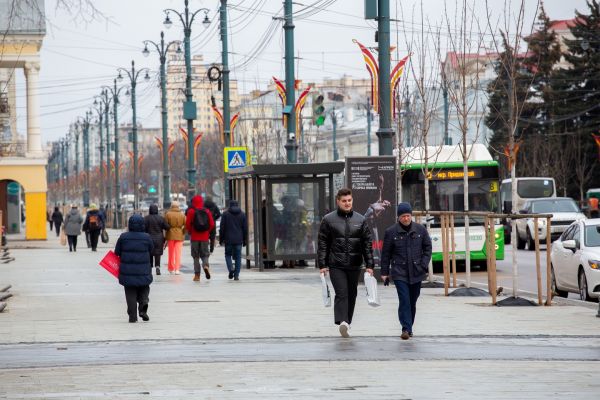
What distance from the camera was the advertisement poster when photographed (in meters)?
25.9

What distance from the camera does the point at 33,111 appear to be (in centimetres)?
7050

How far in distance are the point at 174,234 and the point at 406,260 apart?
16.6m

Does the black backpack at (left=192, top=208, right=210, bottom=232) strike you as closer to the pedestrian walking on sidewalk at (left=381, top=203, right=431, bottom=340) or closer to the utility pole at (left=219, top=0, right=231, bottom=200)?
the pedestrian walking on sidewalk at (left=381, top=203, right=431, bottom=340)

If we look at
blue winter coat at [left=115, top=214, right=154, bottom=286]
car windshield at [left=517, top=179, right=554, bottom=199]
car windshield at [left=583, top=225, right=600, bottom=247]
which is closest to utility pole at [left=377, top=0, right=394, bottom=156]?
car windshield at [left=583, top=225, right=600, bottom=247]

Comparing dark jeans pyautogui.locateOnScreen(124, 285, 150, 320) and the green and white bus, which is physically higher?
the green and white bus

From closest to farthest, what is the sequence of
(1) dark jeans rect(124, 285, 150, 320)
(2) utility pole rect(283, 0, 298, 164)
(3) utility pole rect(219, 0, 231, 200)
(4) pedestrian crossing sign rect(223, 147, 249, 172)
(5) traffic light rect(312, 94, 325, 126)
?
(1) dark jeans rect(124, 285, 150, 320) → (2) utility pole rect(283, 0, 298, 164) → (5) traffic light rect(312, 94, 325, 126) → (4) pedestrian crossing sign rect(223, 147, 249, 172) → (3) utility pole rect(219, 0, 231, 200)

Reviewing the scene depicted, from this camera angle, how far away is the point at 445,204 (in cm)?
3394

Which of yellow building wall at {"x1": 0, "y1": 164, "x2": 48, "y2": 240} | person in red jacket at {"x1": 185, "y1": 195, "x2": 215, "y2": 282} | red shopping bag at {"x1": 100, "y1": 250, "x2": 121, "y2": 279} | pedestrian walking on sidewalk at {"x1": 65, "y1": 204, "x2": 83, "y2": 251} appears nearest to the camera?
red shopping bag at {"x1": 100, "y1": 250, "x2": 121, "y2": 279}

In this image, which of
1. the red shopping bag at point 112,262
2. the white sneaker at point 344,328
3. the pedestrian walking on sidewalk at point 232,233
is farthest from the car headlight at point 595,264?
the pedestrian walking on sidewalk at point 232,233

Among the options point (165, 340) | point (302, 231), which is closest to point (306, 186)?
point (302, 231)

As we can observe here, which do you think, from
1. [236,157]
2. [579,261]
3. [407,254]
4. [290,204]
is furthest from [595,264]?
[236,157]

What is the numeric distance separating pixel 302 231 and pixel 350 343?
53.1 ft

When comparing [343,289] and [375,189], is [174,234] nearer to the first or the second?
[375,189]

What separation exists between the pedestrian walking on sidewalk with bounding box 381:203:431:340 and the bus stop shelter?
14.6 metres
